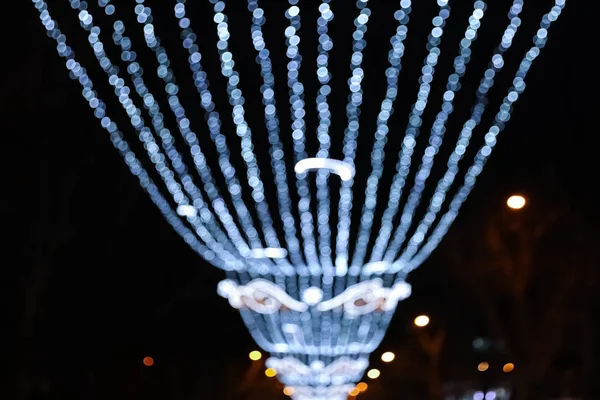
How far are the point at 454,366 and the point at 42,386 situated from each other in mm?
12111

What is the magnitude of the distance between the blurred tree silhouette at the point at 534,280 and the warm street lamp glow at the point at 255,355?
29.0 feet

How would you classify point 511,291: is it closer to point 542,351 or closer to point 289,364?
point 542,351

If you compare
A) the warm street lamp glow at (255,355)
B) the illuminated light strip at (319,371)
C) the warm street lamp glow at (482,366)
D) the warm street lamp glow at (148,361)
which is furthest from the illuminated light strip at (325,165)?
the warm street lamp glow at (482,366)

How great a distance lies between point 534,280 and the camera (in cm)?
2298

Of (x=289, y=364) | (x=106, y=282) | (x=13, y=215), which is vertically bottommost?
(x=289, y=364)

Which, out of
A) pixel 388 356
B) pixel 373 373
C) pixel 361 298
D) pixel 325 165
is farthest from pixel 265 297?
pixel 373 373

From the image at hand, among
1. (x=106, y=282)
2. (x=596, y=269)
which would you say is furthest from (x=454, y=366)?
(x=106, y=282)

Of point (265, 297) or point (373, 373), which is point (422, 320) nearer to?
point (373, 373)

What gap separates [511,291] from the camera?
2178 cm

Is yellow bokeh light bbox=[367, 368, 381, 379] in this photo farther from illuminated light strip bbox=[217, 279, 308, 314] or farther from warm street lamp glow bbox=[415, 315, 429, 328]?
illuminated light strip bbox=[217, 279, 308, 314]

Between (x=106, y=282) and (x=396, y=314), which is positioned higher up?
(x=396, y=314)

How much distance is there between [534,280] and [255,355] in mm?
10762

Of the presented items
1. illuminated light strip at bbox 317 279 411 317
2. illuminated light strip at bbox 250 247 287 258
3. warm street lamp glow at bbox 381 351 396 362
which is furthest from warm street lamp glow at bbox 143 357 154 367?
illuminated light strip at bbox 317 279 411 317

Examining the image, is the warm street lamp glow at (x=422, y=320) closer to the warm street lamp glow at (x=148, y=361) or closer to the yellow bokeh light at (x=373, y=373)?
the yellow bokeh light at (x=373, y=373)
